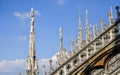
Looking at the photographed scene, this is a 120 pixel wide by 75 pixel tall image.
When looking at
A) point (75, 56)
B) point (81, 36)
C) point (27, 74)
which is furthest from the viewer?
point (81, 36)

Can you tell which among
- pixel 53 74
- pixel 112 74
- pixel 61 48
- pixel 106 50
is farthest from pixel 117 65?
pixel 53 74

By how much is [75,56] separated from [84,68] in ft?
3.13

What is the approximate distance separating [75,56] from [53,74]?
5.54 ft

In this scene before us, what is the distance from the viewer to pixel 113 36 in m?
18.0

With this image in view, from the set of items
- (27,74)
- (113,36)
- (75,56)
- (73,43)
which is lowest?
(27,74)

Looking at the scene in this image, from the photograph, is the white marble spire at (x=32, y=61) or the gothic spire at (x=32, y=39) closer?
the white marble spire at (x=32, y=61)

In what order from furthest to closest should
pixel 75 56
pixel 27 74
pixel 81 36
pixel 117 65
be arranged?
pixel 81 36
pixel 117 65
pixel 75 56
pixel 27 74

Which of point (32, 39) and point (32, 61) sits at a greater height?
point (32, 39)

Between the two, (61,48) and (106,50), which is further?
(61,48)

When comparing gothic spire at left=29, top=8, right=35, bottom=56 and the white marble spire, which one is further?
gothic spire at left=29, top=8, right=35, bottom=56

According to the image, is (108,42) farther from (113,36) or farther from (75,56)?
(75,56)

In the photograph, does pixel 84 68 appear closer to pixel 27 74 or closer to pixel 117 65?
pixel 27 74

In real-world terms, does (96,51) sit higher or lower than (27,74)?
higher

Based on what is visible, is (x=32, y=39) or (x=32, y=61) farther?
(x=32, y=39)
